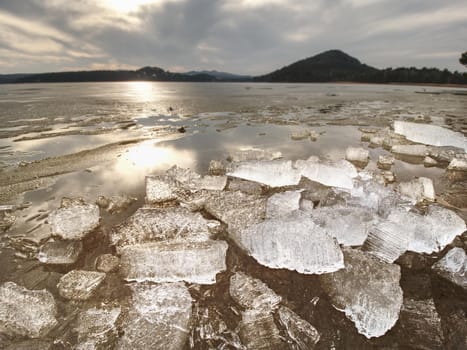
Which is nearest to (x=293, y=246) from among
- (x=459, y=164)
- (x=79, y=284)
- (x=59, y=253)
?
(x=79, y=284)

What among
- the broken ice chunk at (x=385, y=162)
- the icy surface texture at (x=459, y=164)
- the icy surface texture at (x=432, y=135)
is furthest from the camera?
the icy surface texture at (x=432, y=135)

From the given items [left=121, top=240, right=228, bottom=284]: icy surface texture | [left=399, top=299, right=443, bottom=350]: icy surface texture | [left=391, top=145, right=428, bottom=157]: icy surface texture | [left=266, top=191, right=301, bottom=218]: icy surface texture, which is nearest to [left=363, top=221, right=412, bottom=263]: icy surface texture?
[left=399, top=299, right=443, bottom=350]: icy surface texture

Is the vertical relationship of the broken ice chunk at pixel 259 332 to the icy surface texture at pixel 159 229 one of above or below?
below

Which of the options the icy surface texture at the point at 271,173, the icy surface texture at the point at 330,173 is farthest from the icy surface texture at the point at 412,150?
the icy surface texture at the point at 271,173

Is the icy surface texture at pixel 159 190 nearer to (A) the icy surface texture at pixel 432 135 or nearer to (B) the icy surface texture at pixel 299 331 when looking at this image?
(B) the icy surface texture at pixel 299 331

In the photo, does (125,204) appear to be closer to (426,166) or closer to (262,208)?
(262,208)

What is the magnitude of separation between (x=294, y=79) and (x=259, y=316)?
107 metres

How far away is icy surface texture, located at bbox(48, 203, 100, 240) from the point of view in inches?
79.0

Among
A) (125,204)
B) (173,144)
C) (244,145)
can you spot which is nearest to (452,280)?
(125,204)

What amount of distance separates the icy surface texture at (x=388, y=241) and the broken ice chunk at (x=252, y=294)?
94cm

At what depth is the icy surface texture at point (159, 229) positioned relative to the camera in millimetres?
1943

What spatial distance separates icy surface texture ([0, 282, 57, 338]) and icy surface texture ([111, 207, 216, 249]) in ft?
1.87

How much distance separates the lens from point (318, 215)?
204cm

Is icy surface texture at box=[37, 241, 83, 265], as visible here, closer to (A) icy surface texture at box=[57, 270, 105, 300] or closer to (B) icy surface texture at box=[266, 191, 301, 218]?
(A) icy surface texture at box=[57, 270, 105, 300]
